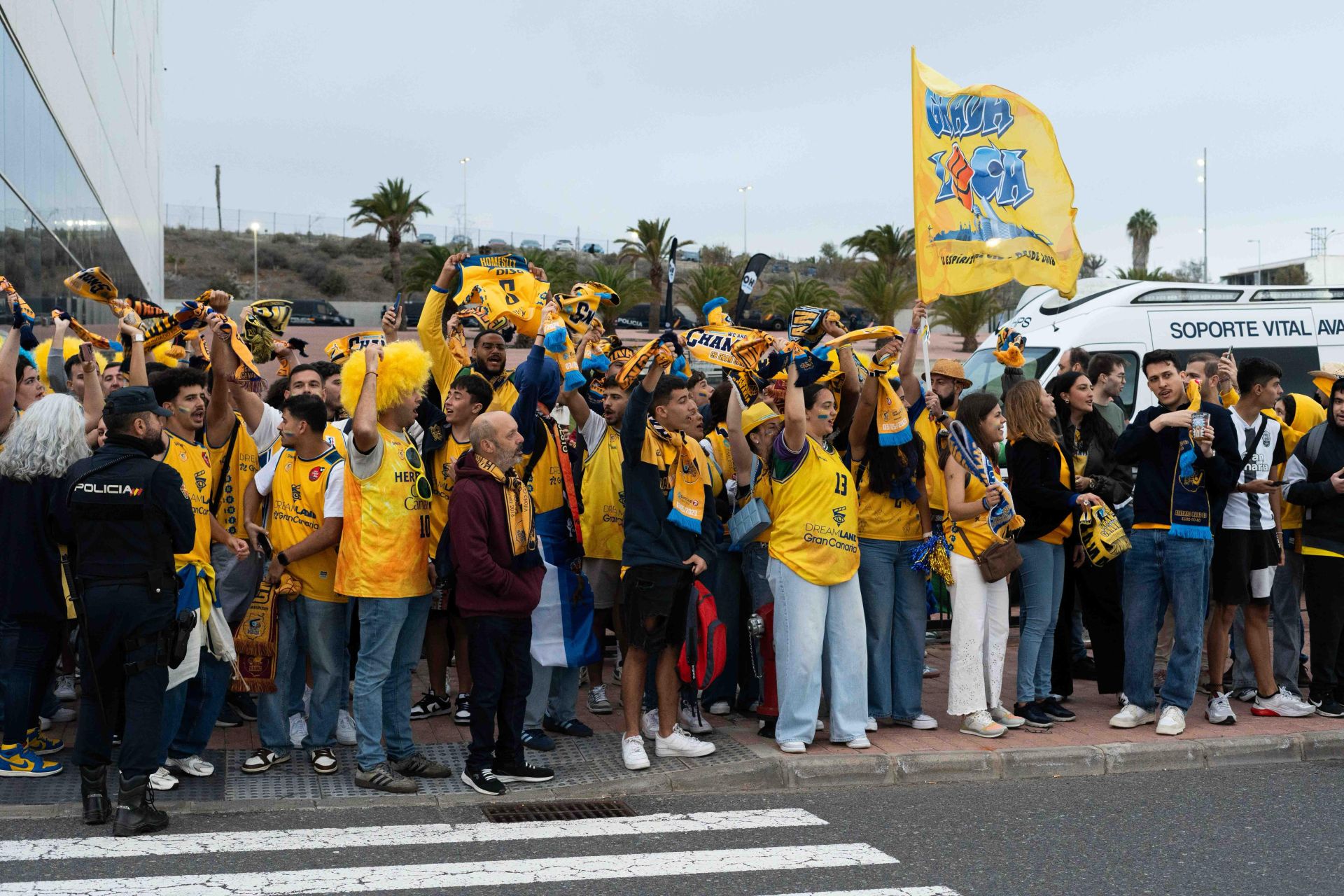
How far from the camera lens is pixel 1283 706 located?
7.89 metres

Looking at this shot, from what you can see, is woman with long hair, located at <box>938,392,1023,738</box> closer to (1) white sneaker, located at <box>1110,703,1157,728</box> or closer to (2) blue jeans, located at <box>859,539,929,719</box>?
(2) blue jeans, located at <box>859,539,929,719</box>

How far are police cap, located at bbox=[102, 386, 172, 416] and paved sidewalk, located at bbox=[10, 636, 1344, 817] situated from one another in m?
1.94

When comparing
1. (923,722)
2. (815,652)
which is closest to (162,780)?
(815,652)

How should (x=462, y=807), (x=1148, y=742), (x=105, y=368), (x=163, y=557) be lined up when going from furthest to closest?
(x=105, y=368)
(x=1148, y=742)
(x=462, y=807)
(x=163, y=557)

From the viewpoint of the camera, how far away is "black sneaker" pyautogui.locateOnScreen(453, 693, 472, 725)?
7543mm

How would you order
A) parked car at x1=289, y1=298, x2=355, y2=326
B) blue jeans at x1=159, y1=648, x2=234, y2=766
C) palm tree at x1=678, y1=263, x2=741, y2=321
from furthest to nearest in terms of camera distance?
parked car at x1=289, y1=298, x2=355, y2=326 < palm tree at x1=678, y1=263, x2=741, y2=321 < blue jeans at x1=159, y1=648, x2=234, y2=766

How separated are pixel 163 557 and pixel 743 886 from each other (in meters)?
3.04

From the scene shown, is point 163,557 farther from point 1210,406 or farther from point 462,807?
point 1210,406

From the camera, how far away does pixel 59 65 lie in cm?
1372

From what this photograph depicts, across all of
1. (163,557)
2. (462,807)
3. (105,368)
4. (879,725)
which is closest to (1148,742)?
(879,725)

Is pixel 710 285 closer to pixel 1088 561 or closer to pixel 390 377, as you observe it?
pixel 1088 561

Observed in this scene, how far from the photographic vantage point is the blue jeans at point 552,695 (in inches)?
279

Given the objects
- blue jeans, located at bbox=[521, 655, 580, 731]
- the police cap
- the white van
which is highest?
the white van

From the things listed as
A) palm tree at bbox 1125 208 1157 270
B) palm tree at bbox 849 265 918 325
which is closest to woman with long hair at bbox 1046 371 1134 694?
palm tree at bbox 849 265 918 325
